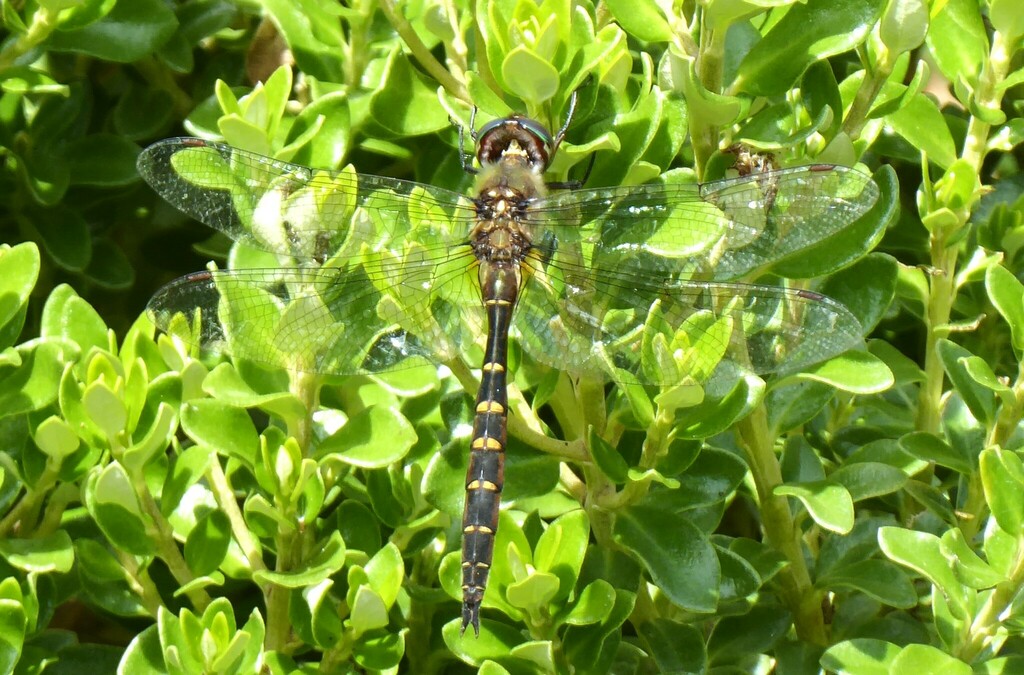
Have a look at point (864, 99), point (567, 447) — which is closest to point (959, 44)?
point (864, 99)

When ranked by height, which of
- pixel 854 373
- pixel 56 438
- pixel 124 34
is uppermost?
pixel 124 34

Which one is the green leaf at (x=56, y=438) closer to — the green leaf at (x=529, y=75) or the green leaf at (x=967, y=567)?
the green leaf at (x=529, y=75)

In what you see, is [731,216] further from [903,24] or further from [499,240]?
[499,240]

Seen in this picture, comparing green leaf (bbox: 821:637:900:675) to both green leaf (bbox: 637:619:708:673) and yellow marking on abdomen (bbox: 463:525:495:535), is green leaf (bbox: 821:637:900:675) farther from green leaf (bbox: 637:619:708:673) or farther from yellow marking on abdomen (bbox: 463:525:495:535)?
yellow marking on abdomen (bbox: 463:525:495:535)

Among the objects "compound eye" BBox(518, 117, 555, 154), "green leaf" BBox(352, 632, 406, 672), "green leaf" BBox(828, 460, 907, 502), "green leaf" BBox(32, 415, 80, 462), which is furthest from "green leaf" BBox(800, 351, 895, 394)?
"green leaf" BBox(32, 415, 80, 462)

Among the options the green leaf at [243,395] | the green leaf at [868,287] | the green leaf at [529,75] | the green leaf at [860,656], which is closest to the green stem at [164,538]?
the green leaf at [243,395]

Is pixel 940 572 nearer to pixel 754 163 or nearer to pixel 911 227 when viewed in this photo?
pixel 754 163
